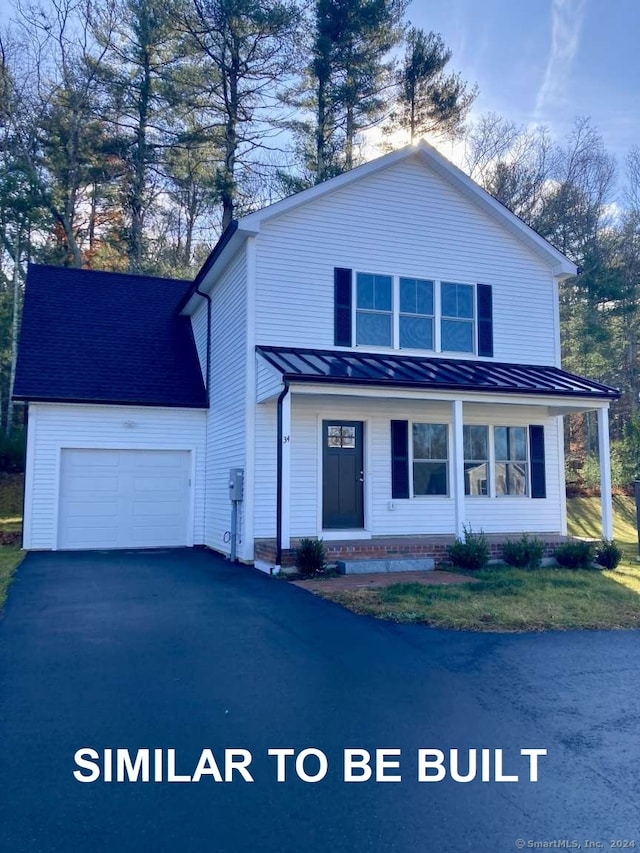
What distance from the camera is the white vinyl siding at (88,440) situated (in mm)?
12367

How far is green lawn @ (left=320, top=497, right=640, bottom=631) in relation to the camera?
270 inches

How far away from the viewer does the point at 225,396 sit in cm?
1234

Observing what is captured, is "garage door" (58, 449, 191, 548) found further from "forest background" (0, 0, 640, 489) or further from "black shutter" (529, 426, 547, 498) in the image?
"forest background" (0, 0, 640, 489)

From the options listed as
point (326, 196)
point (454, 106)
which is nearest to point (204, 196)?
point (454, 106)

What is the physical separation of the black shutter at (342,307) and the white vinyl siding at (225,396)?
5.34 ft

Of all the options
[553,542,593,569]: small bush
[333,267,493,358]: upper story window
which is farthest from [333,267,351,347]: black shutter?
[553,542,593,569]: small bush

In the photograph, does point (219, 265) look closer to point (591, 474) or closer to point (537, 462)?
point (537, 462)

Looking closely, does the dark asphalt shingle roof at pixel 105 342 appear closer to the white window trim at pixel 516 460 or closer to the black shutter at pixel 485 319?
the black shutter at pixel 485 319

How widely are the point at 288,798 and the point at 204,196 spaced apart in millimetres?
22589

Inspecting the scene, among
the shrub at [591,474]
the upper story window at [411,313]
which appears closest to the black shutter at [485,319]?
the upper story window at [411,313]

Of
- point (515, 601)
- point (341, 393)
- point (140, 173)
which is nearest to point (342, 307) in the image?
point (341, 393)

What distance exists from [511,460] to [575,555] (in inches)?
115

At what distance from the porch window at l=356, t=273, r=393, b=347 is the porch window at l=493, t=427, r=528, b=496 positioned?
9.58ft

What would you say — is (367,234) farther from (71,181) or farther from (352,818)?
(71,181)
